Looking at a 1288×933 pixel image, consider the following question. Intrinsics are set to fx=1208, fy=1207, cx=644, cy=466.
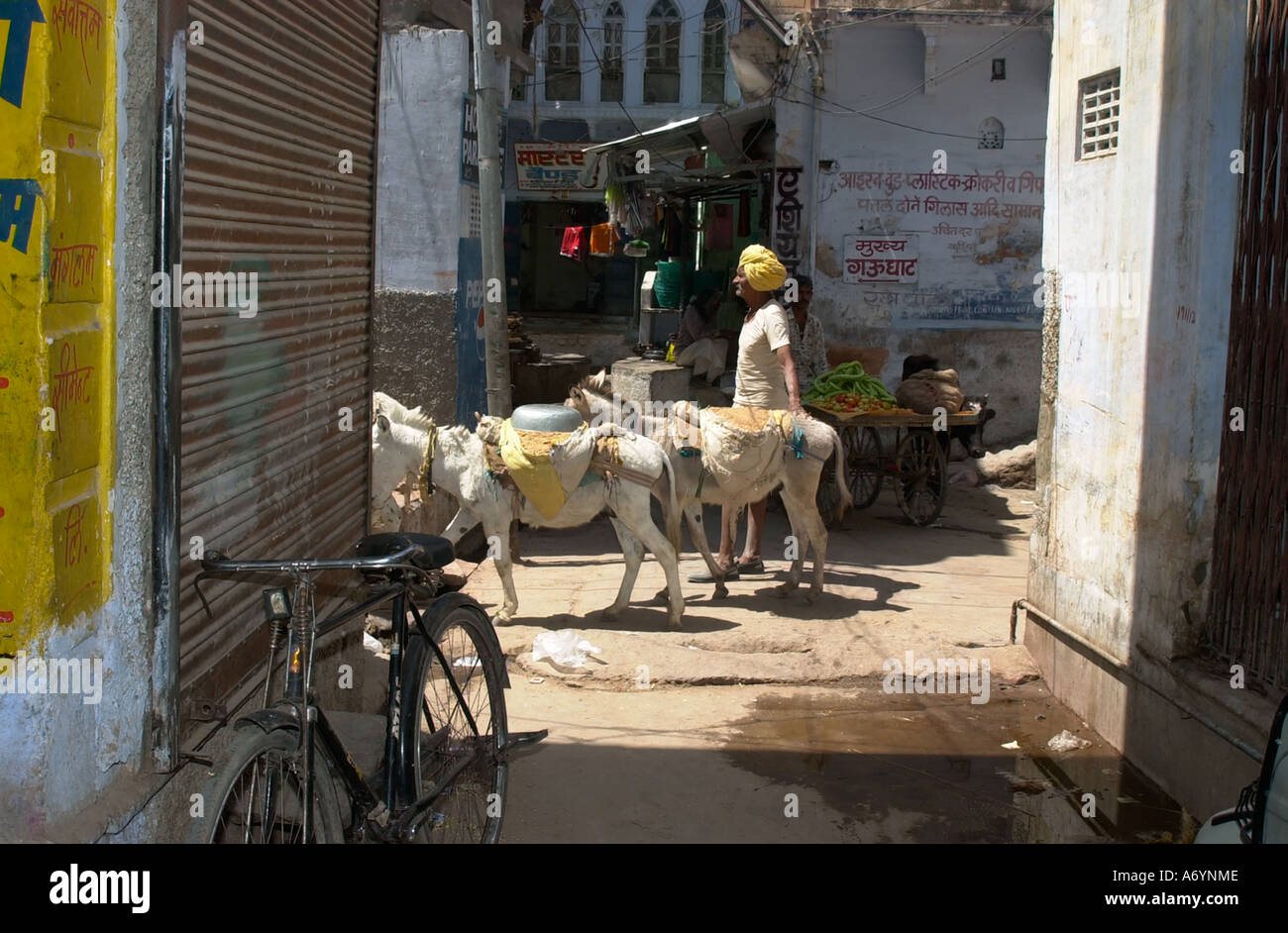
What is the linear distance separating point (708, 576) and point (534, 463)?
210 cm

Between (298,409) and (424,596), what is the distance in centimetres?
127

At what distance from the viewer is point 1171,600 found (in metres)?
5.18

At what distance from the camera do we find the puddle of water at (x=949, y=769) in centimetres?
477

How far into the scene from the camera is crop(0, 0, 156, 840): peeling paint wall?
105 inches

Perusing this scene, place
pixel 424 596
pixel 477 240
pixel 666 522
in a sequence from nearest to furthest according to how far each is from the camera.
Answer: pixel 424 596
pixel 666 522
pixel 477 240

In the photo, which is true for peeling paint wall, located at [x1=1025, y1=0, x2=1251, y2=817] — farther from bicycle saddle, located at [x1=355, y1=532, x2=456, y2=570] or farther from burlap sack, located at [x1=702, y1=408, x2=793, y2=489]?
bicycle saddle, located at [x1=355, y1=532, x2=456, y2=570]

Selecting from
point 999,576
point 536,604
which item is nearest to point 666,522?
point 536,604

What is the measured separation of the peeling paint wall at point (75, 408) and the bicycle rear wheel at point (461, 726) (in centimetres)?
83

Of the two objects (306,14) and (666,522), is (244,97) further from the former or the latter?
(666,522)

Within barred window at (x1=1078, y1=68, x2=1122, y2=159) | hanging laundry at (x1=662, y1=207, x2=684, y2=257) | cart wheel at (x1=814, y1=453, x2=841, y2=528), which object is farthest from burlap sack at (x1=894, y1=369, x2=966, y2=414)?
hanging laundry at (x1=662, y1=207, x2=684, y2=257)

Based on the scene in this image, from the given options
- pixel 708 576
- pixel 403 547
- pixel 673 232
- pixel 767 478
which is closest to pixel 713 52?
pixel 673 232

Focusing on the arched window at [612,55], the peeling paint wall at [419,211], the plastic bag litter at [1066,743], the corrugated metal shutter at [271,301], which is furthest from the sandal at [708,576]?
the arched window at [612,55]

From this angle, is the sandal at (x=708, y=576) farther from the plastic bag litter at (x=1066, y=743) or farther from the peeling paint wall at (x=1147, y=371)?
the plastic bag litter at (x=1066, y=743)

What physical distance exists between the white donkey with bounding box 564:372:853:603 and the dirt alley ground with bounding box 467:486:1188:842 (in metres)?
0.30
